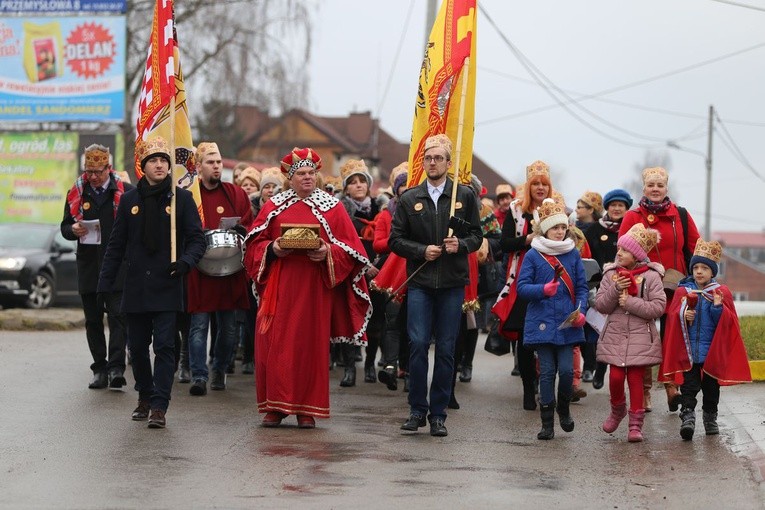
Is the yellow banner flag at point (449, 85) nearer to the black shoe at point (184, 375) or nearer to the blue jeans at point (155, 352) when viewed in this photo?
the blue jeans at point (155, 352)

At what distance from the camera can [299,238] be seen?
10.4 meters

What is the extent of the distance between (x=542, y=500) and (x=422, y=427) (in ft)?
9.54

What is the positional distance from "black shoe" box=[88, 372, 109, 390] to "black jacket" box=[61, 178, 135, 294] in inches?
27.9

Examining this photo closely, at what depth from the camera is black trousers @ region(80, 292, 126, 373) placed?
1264 cm

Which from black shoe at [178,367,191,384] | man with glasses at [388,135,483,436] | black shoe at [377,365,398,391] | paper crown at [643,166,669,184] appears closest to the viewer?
man with glasses at [388,135,483,436]

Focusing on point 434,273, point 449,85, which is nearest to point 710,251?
point 434,273

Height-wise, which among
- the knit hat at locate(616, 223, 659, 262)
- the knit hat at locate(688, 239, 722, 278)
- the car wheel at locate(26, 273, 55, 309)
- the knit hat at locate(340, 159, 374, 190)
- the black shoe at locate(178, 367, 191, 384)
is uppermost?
the knit hat at locate(340, 159, 374, 190)

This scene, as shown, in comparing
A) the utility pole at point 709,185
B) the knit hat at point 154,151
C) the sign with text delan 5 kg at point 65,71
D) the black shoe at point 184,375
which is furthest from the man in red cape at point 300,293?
the utility pole at point 709,185

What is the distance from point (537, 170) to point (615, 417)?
9.42ft

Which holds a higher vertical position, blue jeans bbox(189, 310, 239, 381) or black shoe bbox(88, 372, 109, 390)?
blue jeans bbox(189, 310, 239, 381)

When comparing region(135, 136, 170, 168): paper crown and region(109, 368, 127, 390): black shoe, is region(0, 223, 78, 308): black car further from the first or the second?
region(135, 136, 170, 168): paper crown

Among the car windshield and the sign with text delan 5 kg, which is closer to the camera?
the car windshield

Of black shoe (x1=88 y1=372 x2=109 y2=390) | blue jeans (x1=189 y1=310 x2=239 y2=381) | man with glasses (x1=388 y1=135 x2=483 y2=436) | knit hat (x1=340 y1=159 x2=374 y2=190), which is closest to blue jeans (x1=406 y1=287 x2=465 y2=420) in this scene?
man with glasses (x1=388 y1=135 x2=483 y2=436)

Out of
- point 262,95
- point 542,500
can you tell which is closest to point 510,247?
point 542,500
